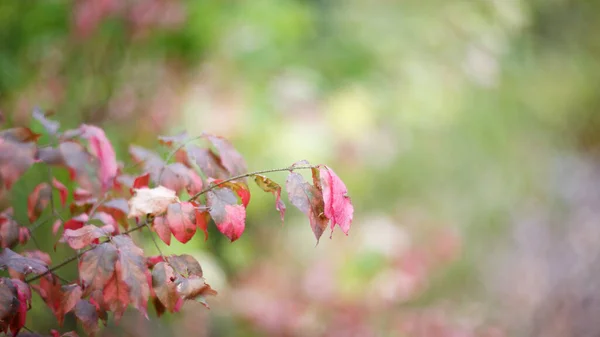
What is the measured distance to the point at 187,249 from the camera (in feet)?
6.91

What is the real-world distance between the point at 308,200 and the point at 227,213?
0.13 m

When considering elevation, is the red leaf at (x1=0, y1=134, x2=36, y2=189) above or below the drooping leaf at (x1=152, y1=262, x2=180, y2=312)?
above

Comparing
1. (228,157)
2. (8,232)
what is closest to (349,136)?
(228,157)

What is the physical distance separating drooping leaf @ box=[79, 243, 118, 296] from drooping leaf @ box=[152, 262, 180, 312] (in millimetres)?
67

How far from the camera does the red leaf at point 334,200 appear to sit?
2.94 ft

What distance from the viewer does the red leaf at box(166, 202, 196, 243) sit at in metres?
0.92

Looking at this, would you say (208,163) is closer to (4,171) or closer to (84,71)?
(4,171)

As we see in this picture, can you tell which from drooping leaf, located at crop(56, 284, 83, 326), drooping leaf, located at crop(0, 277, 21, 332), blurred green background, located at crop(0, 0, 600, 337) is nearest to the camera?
drooping leaf, located at crop(0, 277, 21, 332)

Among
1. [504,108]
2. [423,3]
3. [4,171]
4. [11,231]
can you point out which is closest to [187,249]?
[11,231]

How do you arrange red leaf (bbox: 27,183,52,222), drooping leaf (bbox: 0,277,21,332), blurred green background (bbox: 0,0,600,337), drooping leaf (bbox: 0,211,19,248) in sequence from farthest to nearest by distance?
blurred green background (bbox: 0,0,600,337) < red leaf (bbox: 27,183,52,222) < drooping leaf (bbox: 0,211,19,248) < drooping leaf (bbox: 0,277,21,332)

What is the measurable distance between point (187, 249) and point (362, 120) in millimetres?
1370

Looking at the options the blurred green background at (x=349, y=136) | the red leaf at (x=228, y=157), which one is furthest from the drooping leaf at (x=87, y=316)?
the blurred green background at (x=349, y=136)

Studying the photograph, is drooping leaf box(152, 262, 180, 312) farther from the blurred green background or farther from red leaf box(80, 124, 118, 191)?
the blurred green background

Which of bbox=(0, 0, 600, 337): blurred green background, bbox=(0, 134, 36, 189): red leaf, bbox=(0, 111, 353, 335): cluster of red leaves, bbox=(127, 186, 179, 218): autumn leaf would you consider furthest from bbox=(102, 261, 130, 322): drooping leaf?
bbox=(0, 0, 600, 337): blurred green background
